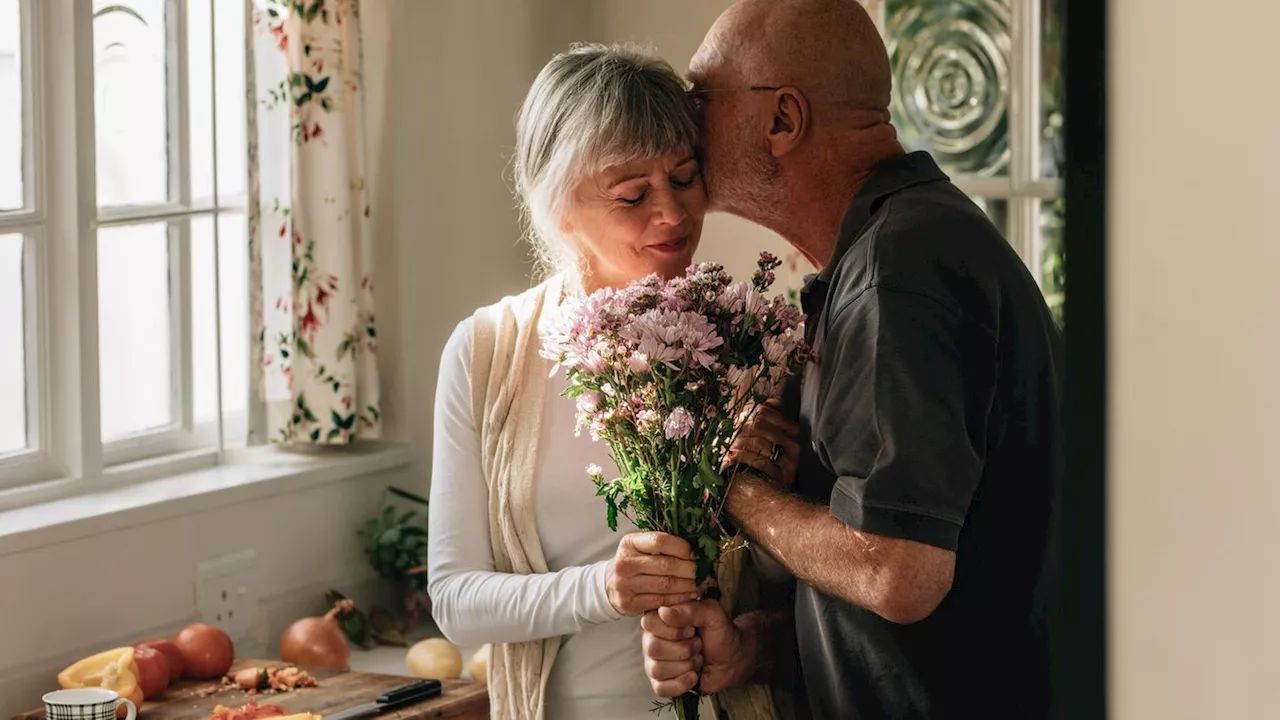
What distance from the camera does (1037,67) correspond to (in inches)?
19.8

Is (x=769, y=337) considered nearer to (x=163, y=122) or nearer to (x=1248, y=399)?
(x=1248, y=399)

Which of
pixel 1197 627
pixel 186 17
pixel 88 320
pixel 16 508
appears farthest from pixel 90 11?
pixel 1197 627

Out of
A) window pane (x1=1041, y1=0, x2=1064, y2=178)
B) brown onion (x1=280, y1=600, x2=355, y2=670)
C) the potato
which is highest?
window pane (x1=1041, y1=0, x2=1064, y2=178)

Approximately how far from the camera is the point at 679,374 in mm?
1240

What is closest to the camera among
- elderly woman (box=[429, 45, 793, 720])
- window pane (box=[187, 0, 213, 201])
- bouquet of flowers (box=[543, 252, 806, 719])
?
bouquet of flowers (box=[543, 252, 806, 719])

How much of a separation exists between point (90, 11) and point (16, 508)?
91 centimetres

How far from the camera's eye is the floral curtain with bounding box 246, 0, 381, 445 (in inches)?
111

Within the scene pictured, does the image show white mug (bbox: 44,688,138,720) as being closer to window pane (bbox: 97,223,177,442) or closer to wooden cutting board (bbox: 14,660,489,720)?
wooden cutting board (bbox: 14,660,489,720)

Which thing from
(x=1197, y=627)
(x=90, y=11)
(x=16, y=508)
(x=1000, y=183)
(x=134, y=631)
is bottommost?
(x=134, y=631)

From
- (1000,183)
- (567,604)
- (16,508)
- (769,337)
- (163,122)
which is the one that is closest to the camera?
(1000,183)

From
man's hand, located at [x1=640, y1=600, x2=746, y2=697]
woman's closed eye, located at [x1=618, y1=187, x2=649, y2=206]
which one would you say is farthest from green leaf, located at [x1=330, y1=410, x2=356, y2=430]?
man's hand, located at [x1=640, y1=600, x2=746, y2=697]

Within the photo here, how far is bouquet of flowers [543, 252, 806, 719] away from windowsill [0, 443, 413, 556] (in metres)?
1.30

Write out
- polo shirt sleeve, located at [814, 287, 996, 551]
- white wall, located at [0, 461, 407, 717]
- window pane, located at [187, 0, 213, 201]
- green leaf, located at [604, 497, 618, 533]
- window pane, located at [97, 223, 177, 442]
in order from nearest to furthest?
polo shirt sleeve, located at [814, 287, 996, 551], green leaf, located at [604, 497, 618, 533], white wall, located at [0, 461, 407, 717], window pane, located at [97, 223, 177, 442], window pane, located at [187, 0, 213, 201]

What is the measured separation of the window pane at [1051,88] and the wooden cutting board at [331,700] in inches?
66.8
